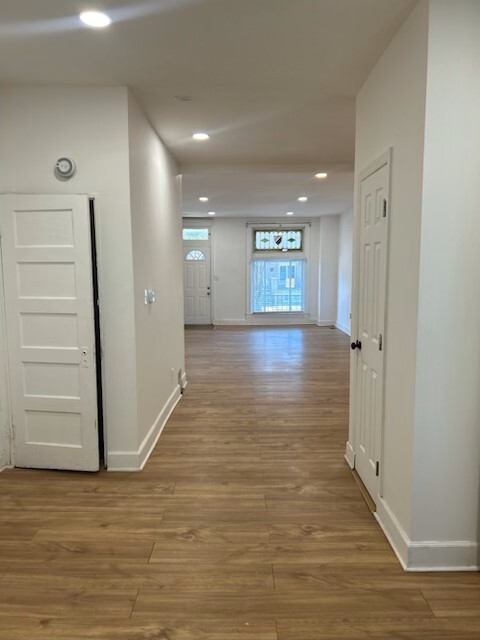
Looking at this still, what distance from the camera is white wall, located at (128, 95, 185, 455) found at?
3121mm

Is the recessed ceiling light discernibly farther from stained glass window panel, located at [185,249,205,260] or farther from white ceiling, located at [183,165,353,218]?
stained glass window panel, located at [185,249,205,260]

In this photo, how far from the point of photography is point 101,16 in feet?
6.79

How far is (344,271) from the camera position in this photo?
971 centimetres

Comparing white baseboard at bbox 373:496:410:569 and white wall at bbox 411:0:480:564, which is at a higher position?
white wall at bbox 411:0:480:564

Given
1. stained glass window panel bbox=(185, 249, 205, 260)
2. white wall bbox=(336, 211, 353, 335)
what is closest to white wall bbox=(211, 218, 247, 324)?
Result: stained glass window panel bbox=(185, 249, 205, 260)

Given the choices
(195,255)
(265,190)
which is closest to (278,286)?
(195,255)

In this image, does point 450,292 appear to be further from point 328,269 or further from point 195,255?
point 195,255

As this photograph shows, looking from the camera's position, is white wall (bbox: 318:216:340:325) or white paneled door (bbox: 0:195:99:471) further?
white wall (bbox: 318:216:340:325)

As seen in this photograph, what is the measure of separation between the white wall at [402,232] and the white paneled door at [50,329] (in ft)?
6.54

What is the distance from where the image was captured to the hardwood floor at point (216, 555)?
1.75 meters

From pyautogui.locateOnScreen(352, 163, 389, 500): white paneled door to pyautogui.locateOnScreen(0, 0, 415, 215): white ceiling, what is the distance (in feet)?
2.41

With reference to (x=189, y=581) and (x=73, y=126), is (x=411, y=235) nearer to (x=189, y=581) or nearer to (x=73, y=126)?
(x=189, y=581)

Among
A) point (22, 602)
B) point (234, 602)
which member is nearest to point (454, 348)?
point (234, 602)

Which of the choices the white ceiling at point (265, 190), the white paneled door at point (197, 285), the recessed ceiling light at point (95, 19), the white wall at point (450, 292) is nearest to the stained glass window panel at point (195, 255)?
the white paneled door at point (197, 285)
